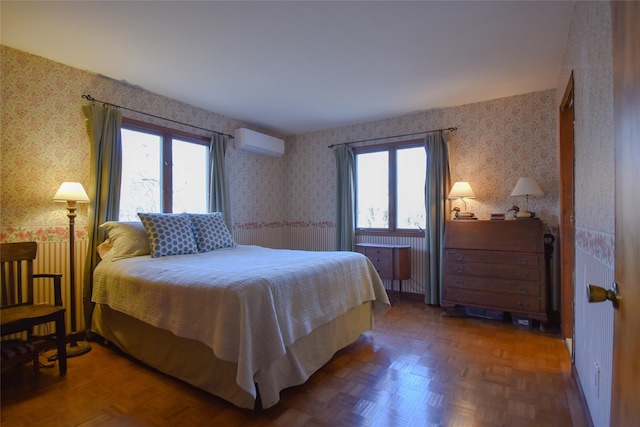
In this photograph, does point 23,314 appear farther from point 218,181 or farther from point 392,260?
point 392,260

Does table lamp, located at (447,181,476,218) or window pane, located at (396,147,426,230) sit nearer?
table lamp, located at (447,181,476,218)

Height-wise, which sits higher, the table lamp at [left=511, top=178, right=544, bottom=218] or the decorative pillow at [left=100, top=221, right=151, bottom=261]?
the table lamp at [left=511, top=178, right=544, bottom=218]

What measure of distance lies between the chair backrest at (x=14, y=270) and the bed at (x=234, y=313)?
1.36ft

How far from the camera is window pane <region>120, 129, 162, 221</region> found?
3.21m

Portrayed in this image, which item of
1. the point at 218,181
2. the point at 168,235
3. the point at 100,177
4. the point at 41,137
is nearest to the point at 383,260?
the point at 218,181

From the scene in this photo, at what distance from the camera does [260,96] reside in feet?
11.5

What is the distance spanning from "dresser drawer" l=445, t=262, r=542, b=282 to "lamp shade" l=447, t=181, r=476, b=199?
2.55 ft

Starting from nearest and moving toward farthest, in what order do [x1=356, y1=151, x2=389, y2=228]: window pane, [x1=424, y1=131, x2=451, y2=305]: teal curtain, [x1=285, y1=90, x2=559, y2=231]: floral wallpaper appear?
[x1=285, y1=90, x2=559, y2=231]: floral wallpaper
[x1=424, y1=131, x2=451, y2=305]: teal curtain
[x1=356, y1=151, x2=389, y2=228]: window pane

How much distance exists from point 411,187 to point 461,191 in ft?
2.48

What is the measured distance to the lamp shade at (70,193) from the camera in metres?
2.43

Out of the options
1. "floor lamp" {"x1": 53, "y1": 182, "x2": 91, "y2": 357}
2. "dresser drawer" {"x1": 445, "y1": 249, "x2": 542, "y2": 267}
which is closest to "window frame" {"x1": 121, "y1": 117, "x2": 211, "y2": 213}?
"floor lamp" {"x1": 53, "y1": 182, "x2": 91, "y2": 357}

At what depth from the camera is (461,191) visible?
3.55m

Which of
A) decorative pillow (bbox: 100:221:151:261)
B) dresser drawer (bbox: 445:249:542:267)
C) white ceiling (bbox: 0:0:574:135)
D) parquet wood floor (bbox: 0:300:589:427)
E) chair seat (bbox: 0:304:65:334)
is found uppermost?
white ceiling (bbox: 0:0:574:135)

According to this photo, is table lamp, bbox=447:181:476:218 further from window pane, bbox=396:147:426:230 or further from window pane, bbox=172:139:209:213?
window pane, bbox=172:139:209:213
